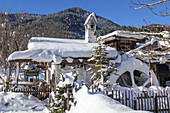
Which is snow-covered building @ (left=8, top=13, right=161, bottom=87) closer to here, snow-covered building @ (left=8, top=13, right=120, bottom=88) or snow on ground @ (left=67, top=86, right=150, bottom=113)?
snow-covered building @ (left=8, top=13, right=120, bottom=88)

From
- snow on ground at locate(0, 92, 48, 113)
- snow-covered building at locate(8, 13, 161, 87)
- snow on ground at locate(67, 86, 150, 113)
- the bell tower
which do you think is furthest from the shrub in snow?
the bell tower

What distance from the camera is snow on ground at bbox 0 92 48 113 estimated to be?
33.1 ft

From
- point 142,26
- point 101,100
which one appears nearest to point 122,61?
point 142,26

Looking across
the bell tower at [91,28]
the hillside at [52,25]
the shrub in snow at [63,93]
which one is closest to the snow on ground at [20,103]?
the shrub in snow at [63,93]

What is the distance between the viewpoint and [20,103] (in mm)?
10625

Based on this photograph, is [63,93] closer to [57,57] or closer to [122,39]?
[57,57]

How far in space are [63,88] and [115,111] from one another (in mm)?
3661

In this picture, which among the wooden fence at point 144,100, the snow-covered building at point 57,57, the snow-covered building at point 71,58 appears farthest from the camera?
the snow-covered building at point 71,58

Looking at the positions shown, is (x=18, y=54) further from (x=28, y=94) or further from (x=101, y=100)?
(x=101, y=100)

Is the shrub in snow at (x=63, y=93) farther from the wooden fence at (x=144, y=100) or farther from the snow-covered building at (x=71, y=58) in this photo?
the snow-covered building at (x=71, y=58)

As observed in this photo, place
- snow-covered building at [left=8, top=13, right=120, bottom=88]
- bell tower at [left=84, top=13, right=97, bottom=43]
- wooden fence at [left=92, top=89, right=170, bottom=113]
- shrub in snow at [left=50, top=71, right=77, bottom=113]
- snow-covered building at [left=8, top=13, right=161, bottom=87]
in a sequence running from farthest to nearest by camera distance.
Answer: bell tower at [left=84, top=13, right=97, bottom=43] → snow-covered building at [left=8, top=13, right=161, bottom=87] → snow-covered building at [left=8, top=13, right=120, bottom=88] → wooden fence at [left=92, top=89, right=170, bottom=113] → shrub in snow at [left=50, top=71, right=77, bottom=113]

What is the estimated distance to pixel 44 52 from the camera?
12477 mm

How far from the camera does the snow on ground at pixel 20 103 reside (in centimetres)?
1010

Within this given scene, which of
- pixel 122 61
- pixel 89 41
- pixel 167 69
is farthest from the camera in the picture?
pixel 167 69
